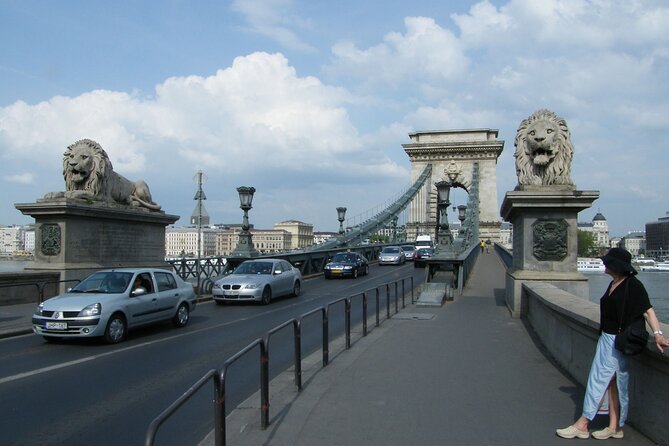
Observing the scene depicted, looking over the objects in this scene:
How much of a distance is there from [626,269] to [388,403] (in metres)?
2.73

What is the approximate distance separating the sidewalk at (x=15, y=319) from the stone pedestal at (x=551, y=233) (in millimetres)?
10204

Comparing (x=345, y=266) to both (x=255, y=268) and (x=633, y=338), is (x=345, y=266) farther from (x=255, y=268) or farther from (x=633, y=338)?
(x=633, y=338)

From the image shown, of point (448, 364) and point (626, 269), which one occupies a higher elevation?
point (626, 269)

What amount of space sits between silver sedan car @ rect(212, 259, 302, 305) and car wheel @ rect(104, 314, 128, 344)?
6.68 meters

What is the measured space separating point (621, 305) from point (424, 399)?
7.95 feet

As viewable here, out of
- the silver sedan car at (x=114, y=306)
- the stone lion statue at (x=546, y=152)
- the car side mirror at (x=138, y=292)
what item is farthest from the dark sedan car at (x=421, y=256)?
the car side mirror at (x=138, y=292)

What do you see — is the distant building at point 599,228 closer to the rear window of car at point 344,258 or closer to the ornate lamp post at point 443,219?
the rear window of car at point 344,258

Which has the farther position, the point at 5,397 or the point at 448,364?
the point at 448,364

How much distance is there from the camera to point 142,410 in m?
6.48

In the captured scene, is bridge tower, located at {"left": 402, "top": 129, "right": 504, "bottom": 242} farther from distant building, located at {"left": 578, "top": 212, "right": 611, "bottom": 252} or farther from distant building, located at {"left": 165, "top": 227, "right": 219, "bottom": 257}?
distant building, located at {"left": 165, "top": 227, "right": 219, "bottom": 257}

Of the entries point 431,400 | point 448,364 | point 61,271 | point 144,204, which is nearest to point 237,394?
point 431,400

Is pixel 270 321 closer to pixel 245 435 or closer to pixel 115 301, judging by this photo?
pixel 115 301

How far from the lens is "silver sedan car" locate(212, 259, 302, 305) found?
17.9m

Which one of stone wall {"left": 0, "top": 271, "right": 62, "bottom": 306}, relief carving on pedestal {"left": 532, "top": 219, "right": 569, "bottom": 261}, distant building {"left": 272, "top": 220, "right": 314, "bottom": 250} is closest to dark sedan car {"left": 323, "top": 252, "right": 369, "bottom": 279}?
stone wall {"left": 0, "top": 271, "right": 62, "bottom": 306}
